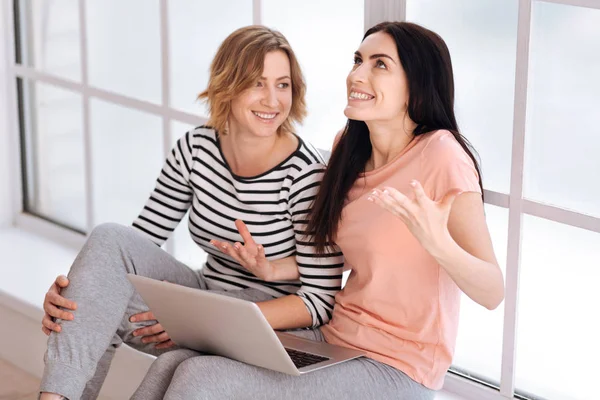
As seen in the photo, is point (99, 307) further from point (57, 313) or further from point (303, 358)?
point (303, 358)

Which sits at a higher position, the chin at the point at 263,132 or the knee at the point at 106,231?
the chin at the point at 263,132

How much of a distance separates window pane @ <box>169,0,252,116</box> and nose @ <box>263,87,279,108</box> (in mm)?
504

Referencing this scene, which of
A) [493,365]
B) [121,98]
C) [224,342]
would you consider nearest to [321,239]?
[224,342]

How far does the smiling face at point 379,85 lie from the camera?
2031 millimetres

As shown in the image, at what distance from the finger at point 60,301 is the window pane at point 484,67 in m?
0.87

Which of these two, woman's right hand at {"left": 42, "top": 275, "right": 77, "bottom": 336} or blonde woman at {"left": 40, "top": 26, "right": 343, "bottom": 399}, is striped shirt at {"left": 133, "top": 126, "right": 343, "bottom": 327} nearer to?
blonde woman at {"left": 40, "top": 26, "right": 343, "bottom": 399}

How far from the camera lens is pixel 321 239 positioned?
2164mm

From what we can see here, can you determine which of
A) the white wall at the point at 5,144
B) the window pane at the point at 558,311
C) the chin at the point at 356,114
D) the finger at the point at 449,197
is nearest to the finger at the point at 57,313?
the chin at the point at 356,114

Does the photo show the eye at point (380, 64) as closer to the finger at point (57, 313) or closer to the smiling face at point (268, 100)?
the smiling face at point (268, 100)

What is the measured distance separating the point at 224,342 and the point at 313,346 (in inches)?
8.8

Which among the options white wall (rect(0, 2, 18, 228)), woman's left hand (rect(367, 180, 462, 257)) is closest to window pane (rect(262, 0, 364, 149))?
woman's left hand (rect(367, 180, 462, 257))

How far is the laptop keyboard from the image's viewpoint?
2.05 metres

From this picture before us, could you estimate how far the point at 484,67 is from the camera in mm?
2113

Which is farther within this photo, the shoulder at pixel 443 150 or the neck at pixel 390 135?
the neck at pixel 390 135
